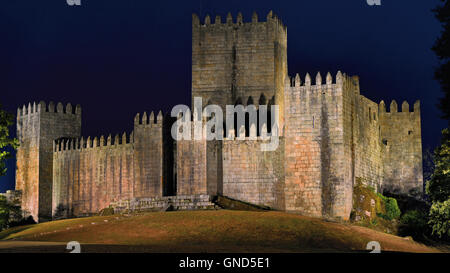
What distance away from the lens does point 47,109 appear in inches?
2303

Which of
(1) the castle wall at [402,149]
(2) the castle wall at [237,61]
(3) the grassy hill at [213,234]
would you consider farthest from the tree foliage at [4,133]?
(1) the castle wall at [402,149]

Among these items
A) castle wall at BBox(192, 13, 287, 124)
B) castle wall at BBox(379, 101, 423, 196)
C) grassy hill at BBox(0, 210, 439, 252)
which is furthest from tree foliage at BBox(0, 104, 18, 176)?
castle wall at BBox(379, 101, 423, 196)

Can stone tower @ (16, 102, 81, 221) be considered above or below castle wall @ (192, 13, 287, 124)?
below

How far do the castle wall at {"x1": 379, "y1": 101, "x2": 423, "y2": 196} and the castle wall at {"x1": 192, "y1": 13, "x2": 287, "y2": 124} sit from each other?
720 cm

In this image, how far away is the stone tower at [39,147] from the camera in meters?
57.2

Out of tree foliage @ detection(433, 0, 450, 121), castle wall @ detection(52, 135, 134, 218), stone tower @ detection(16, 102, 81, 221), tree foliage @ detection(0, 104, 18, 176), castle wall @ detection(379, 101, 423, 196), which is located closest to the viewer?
tree foliage @ detection(433, 0, 450, 121)

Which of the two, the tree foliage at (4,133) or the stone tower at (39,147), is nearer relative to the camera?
the tree foliage at (4,133)

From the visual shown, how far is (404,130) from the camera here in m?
53.0

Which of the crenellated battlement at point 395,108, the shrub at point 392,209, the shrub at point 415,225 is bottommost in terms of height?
the shrub at point 415,225

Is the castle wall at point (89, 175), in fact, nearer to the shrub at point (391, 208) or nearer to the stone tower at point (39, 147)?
the stone tower at point (39, 147)

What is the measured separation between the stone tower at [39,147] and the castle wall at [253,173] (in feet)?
54.6

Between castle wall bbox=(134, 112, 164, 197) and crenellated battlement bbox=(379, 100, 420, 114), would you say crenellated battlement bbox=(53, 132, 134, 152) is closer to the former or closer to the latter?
castle wall bbox=(134, 112, 164, 197)

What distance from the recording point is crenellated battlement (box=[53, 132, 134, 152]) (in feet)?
170
